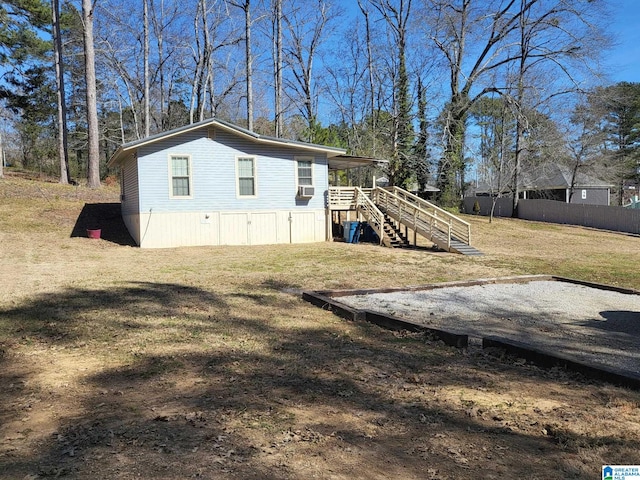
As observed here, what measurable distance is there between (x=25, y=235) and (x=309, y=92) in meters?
25.4

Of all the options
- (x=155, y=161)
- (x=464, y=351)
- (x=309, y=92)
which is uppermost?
(x=309, y=92)

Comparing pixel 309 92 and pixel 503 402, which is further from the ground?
pixel 309 92

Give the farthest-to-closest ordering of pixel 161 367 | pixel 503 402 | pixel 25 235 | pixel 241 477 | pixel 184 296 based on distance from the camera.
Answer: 1. pixel 25 235
2. pixel 184 296
3. pixel 161 367
4. pixel 503 402
5. pixel 241 477

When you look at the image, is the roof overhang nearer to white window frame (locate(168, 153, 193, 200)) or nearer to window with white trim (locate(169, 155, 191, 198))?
white window frame (locate(168, 153, 193, 200))

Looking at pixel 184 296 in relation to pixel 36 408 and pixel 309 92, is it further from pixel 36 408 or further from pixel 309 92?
pixel 309 92

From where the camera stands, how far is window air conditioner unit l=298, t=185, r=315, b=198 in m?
18.8

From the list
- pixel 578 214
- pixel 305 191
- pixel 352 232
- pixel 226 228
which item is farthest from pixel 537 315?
pixel 578 214

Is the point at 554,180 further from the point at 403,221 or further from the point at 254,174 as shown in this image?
the point at 254,174

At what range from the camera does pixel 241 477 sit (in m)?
2.56

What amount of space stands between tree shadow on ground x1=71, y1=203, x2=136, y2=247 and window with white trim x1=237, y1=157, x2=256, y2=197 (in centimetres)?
445

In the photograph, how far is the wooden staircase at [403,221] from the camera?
669 inches

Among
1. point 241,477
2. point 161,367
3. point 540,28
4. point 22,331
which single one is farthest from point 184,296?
point 540,28

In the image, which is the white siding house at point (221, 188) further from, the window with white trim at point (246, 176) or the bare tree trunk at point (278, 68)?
the bare tree trunk at point (278, 68)

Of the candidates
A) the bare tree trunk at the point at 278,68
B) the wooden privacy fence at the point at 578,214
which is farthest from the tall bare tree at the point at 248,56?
the wooden privacy fence at the point at 578,214
